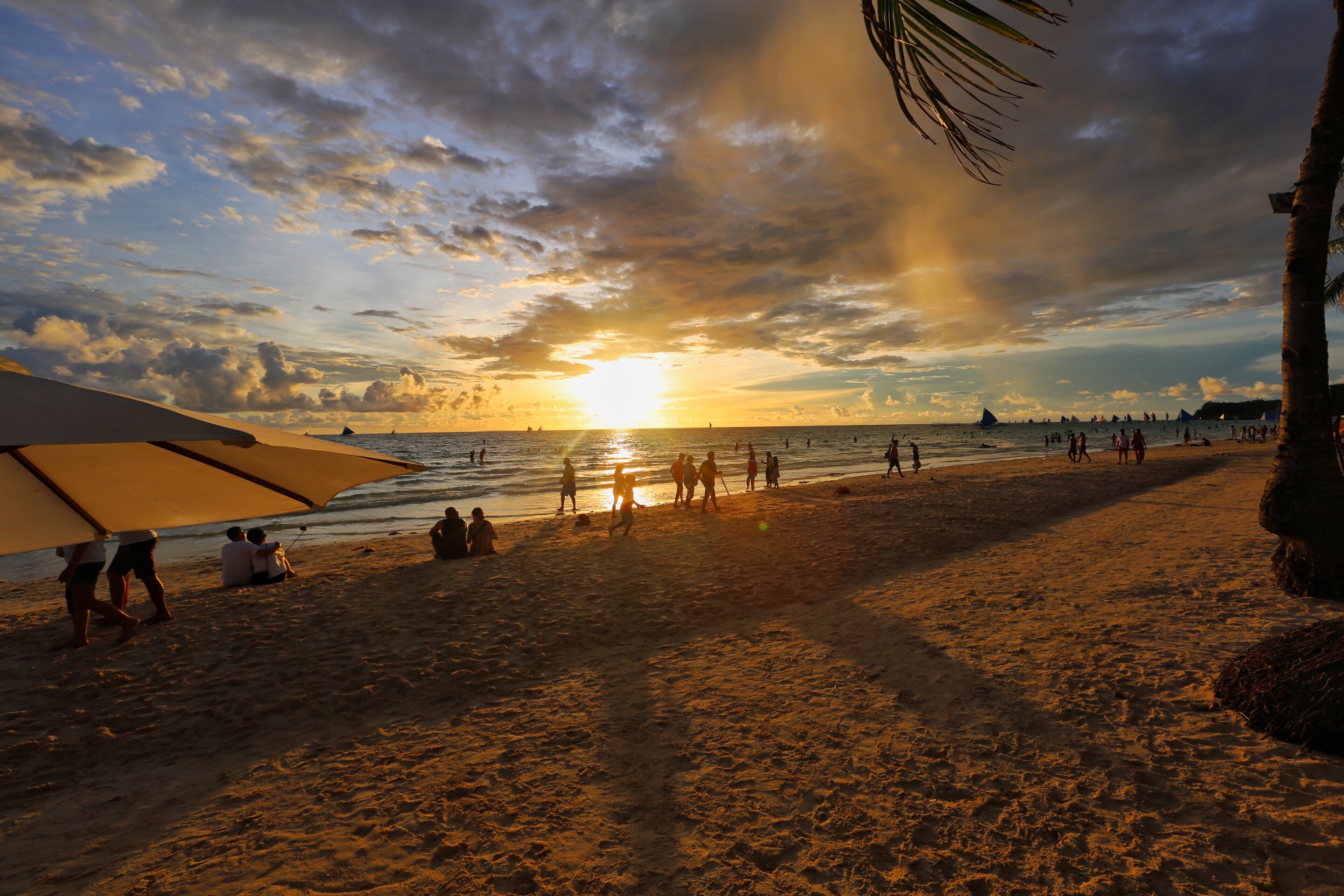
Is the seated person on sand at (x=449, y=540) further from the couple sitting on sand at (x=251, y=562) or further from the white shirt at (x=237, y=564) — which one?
Result: the white shirt at (x=237, y=564)

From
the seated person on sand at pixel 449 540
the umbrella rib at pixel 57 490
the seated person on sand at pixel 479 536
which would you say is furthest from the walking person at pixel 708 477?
the umbrella rib at pixel 57 490

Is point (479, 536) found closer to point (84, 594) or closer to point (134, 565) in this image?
point (134, 565)

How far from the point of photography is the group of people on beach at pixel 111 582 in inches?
283

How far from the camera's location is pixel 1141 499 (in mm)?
18609

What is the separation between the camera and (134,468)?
126 inches

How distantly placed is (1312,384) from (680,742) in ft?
26.3

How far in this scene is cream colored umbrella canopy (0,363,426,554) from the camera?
2.02m

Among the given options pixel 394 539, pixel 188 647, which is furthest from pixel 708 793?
pixel 394 539

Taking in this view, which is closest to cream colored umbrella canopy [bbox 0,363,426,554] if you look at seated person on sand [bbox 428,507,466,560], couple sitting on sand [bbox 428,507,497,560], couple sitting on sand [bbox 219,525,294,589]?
couple sitting on sand [bbox 219,525,294,589]

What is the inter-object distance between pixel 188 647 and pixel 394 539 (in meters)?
11.3

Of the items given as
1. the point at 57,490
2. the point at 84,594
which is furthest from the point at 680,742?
the point at 84,594

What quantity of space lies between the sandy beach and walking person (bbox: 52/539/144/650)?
296 mm

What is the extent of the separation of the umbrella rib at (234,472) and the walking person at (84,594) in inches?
226

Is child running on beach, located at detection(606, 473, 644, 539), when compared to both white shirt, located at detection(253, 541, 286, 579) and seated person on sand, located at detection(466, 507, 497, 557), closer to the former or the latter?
seated person on sand, located at detection(466, 507, 497, 557)
